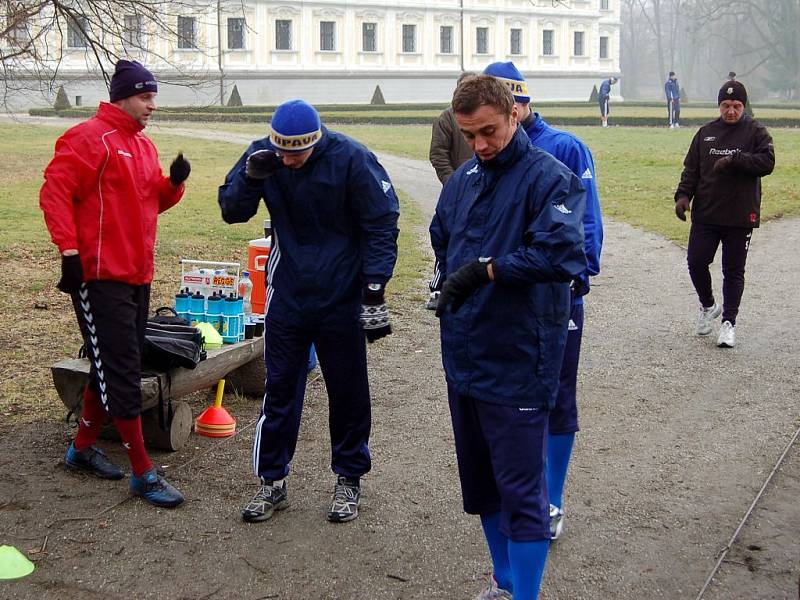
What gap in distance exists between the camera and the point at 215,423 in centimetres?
605

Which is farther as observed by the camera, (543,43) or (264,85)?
(543,43)

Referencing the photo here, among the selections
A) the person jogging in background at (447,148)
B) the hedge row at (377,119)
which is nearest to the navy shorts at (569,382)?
the person jogging in background at (447,148)

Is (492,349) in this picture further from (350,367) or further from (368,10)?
(368,10)

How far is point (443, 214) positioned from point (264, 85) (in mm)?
60370

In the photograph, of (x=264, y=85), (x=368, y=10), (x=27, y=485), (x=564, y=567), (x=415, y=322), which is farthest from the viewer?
(x=368, y=10)

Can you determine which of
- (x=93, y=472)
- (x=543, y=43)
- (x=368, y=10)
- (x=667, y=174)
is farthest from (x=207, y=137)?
(x=543, y=43)

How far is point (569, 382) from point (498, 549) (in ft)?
2.65

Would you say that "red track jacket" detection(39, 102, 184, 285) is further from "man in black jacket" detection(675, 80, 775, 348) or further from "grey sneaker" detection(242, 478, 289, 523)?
"man in black jacket" detection(675, 80, 775, 348)

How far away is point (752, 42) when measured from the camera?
87.3 m

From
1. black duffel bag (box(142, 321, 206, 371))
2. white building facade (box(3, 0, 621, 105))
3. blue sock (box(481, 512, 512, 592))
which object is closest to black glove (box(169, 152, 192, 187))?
black duffel bag (box(142, 321, 206, 371))

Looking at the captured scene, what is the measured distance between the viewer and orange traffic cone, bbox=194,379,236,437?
605 cm

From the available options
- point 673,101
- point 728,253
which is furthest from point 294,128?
point 673,101

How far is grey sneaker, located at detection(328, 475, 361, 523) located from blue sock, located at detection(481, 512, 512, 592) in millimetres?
1075

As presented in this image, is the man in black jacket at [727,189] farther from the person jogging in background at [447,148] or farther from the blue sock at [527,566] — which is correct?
the blue sock at [527,566]
